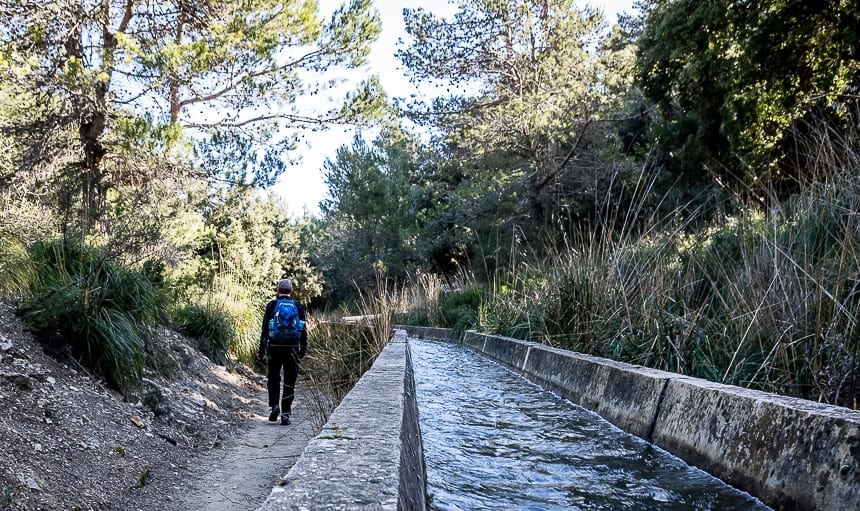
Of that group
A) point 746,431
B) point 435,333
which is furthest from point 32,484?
point 435,333

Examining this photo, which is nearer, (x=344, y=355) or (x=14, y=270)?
(x=14, y=270)

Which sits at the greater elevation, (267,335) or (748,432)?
(748,432)

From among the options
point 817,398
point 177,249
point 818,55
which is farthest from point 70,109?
point 818,55

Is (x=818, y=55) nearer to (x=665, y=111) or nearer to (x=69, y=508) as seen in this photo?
(x=665, y=111)

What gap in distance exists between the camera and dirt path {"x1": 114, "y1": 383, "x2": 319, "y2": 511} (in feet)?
15.3

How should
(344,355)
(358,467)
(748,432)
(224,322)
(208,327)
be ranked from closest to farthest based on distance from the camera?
(358,467)
(748,432)
(344,355)
(208,327)
(224,322)

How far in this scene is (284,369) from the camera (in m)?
7.24

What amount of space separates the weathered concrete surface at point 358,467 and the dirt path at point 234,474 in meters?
2.94

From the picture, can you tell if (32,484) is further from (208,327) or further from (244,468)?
Answer: (208,327)

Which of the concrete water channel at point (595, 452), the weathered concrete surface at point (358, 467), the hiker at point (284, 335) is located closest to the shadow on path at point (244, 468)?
the hiker at point (284, 335)

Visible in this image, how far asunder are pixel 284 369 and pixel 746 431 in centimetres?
590

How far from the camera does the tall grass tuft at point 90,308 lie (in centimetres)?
554

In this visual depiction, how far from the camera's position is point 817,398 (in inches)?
103

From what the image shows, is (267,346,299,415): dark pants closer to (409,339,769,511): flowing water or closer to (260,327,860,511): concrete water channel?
(409,339,769,511): flowing water
